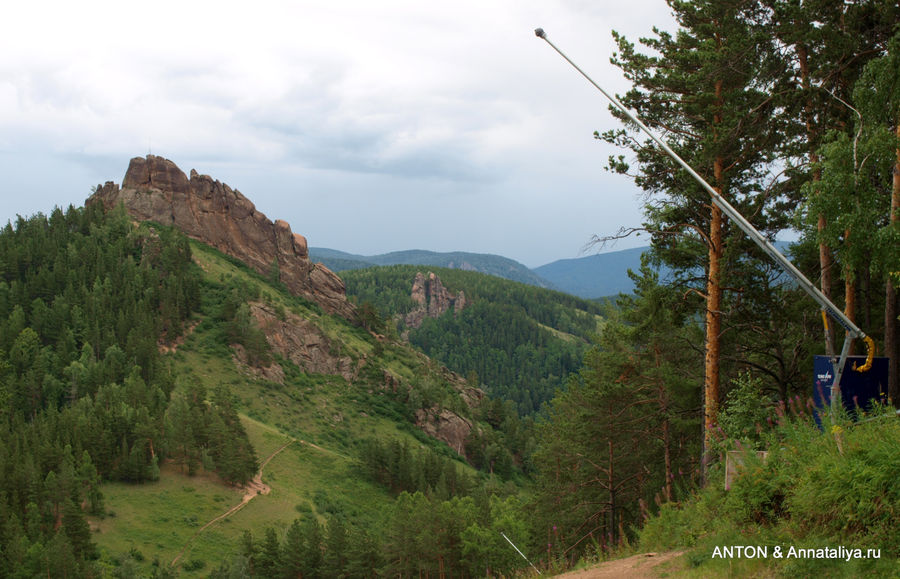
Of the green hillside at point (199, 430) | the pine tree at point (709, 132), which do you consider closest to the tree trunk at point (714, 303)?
the pine tree at point (709, 132)

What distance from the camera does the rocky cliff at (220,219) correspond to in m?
96.3

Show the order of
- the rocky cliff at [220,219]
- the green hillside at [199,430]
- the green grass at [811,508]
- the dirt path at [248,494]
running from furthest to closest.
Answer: the rocky cliff at [220,219], the dirt path at [248,494], the green hillside at [199,430], the green grass at [811,508]

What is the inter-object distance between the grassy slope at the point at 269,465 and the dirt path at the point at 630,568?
118 ft

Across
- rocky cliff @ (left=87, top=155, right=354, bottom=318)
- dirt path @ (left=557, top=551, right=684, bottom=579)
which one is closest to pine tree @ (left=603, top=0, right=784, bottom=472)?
dirt path @ (left=557, top=551, right=684, bottom=579)

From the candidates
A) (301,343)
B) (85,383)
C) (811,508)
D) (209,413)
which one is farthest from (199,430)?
(811,508)

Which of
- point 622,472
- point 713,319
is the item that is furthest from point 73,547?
point 713,319

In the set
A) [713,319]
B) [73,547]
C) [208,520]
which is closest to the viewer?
[713,319]

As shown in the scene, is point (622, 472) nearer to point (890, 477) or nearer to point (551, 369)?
point (890, 477)

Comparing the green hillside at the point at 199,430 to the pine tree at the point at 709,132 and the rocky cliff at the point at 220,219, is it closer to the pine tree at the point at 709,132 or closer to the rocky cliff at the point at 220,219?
the rocky cliff at the point at 220,219

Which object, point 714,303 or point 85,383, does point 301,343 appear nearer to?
point 85,383

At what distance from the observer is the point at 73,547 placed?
35.6 m

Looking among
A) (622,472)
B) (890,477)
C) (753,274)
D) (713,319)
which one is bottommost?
(622,472)

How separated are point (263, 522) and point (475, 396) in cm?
6459

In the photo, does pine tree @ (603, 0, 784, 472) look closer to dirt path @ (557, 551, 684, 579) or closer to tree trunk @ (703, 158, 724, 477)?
tree trunk @ (703, 158, 724, 477)
